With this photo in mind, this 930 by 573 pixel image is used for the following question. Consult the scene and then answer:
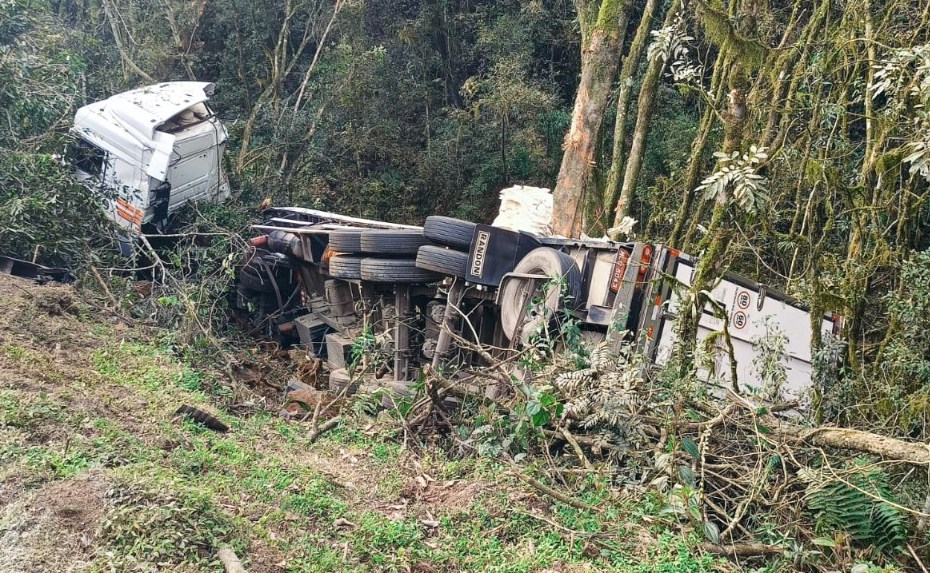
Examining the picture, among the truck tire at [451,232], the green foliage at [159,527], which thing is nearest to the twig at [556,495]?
the green foliage at [159,527]

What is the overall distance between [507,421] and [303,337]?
4531 mm

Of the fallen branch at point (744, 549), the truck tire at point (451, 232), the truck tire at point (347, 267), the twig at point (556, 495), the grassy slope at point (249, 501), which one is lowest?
the grassy slope at point (249, 501)

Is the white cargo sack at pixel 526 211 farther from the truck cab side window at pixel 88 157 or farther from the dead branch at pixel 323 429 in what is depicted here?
the truck cab side window at pixel 88 157

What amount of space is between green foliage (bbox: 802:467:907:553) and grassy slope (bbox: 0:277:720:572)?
0.85 metres

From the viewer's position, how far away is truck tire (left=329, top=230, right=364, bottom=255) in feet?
24.7

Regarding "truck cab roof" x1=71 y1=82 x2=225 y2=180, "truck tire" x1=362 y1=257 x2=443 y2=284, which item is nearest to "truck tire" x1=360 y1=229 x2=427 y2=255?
"truck tire" x1=362 y1=257 x2=443 y2=284

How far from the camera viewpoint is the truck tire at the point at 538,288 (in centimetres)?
590

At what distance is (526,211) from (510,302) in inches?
A: 101

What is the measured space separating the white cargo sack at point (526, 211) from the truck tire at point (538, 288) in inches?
78.5

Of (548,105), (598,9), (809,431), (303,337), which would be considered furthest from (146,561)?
(548,105)

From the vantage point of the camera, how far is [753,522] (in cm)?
448

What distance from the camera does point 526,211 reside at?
28.7 feet

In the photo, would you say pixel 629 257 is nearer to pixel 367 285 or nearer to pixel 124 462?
pixel 367 285

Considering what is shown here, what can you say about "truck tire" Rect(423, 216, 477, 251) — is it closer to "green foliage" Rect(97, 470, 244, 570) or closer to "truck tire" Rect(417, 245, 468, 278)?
"truck tire" Rect(417, 245, 468, 278)
